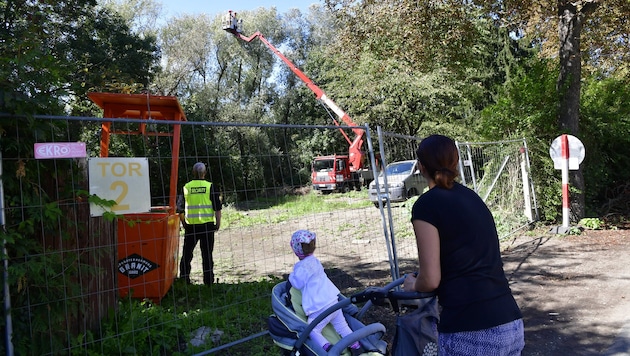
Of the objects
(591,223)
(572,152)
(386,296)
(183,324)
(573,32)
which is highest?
(573,32)

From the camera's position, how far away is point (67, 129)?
3.32 m

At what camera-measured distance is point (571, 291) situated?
20.3ft

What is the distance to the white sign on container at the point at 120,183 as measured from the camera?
3346 mm

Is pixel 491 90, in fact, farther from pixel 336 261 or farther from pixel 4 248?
pixel 4 248

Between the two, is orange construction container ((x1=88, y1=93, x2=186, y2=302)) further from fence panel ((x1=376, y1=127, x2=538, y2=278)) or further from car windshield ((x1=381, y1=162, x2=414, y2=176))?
fence panel ((x1=376, y1=127, x2=538, y2=278))

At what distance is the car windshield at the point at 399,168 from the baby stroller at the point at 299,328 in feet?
10.4

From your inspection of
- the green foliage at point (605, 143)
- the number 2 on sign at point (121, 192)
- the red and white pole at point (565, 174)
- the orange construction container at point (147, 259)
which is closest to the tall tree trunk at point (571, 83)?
the green foliage at point (605, 143)

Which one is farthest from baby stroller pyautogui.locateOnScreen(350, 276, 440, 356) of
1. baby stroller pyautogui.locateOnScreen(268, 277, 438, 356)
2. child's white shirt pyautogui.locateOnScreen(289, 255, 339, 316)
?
child's white shirt pyautogui.locateOnScreen(289, 255, 339, 316)

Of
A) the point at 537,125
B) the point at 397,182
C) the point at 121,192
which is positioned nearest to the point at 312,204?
the point at 397,182

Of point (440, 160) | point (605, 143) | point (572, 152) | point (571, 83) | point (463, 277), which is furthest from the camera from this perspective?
point (605, 143)

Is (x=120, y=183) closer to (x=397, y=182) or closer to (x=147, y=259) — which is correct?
(x=147, y=259)

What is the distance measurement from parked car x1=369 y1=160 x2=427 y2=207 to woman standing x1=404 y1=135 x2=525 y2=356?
9.32ft

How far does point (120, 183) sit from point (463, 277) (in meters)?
2.56

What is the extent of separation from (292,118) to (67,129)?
33459mm
